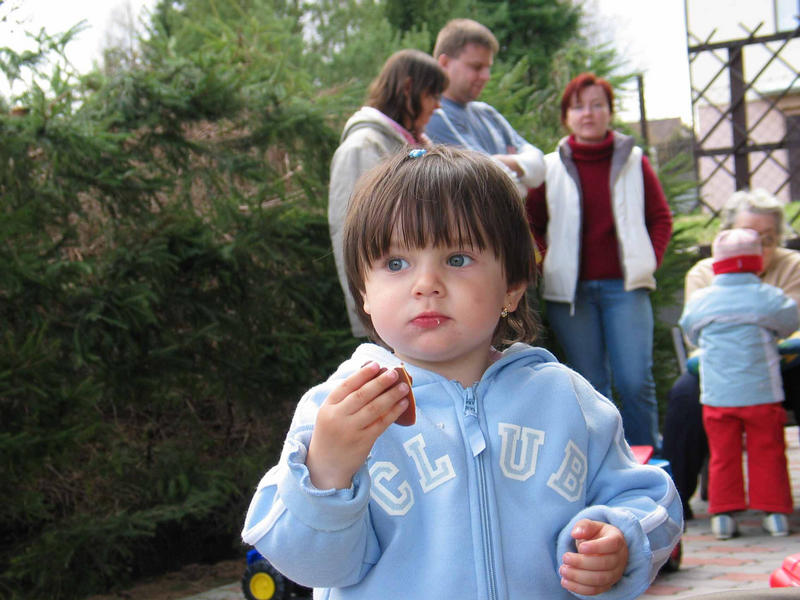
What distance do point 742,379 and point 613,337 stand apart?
668mm

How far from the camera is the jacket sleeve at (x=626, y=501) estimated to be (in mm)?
1556

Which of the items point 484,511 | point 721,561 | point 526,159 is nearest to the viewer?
point 484,511

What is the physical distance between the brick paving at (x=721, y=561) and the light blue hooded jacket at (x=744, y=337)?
669 mm

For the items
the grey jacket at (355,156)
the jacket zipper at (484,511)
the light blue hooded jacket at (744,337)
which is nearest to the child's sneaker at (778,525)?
the light blue hooded jacket at (744,337)

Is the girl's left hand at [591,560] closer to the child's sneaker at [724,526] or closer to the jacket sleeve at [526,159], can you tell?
the jacket sleeve at [526,159]

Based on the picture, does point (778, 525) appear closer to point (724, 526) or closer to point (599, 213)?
point (724, 526)

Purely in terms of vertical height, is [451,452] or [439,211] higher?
[439,211]

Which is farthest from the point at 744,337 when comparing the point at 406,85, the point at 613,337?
the point at 406,85

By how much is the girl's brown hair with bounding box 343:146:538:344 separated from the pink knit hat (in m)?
3.34

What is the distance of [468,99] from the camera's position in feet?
15.1

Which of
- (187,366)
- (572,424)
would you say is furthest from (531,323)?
(187,366)

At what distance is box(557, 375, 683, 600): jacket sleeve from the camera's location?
5.10 feet

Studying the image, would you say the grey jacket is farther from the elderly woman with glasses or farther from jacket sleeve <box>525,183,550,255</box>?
the elderly woman with glasses

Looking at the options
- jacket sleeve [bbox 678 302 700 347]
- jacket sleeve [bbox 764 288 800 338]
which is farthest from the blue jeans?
jacket sleeve [bbox 764 288 800 338]
